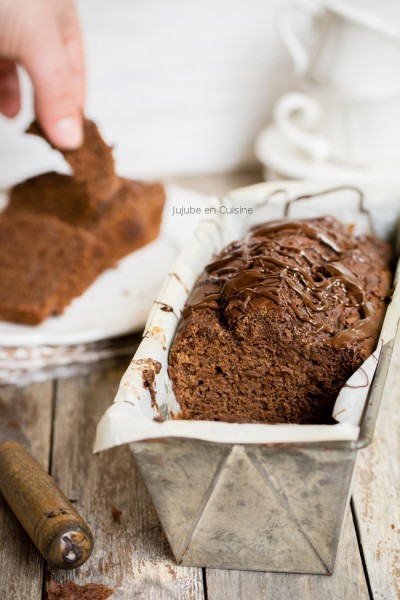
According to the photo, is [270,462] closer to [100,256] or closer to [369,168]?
[100,256]

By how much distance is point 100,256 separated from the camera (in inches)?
100.0

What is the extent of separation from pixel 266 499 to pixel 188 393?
38 cm

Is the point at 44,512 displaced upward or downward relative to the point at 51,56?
downward

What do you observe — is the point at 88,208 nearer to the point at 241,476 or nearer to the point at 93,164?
the point at 93,164

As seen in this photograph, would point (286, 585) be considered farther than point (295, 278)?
No

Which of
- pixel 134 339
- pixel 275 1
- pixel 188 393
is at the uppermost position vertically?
pixel 275 1

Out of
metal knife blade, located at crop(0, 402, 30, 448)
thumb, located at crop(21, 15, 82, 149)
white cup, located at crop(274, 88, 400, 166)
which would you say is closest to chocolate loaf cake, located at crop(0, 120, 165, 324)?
thumb, located at crop(21, 15, 82, 149)

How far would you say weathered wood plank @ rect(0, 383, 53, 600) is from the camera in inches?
61.7

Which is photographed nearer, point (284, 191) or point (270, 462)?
point (270, 462)

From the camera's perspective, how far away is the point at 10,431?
1884 mm

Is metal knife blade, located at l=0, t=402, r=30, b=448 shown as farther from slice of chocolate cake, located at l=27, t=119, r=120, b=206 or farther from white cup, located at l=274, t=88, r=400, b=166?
white cup, located at l=274, t=88, r=400, b=166

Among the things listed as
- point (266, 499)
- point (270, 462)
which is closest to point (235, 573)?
point (266, 499)

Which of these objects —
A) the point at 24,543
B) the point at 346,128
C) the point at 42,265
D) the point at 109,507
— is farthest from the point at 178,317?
the point at 346,128

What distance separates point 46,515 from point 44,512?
11mm
